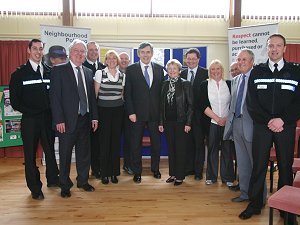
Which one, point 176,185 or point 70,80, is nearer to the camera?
point 70,80

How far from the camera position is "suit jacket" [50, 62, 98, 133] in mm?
3193

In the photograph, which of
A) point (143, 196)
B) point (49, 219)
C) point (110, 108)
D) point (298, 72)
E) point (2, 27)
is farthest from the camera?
point (2, 27)

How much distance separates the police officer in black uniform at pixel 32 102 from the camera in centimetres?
319

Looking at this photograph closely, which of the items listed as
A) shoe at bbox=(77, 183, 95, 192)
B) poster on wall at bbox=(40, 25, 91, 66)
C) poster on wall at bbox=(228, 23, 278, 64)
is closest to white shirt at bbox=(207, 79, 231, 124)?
shoe at bbox=(77, 183, 95, 192)

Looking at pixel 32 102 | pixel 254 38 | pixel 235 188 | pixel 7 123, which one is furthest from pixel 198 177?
pixel 7 123

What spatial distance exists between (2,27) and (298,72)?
474cm

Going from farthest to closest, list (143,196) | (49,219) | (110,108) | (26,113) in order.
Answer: (110,108) → (143,196) → (26,113) → (49,219)

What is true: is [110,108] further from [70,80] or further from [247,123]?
[247,123]

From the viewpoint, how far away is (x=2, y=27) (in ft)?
17.9

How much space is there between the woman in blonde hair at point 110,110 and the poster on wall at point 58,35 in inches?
52.7

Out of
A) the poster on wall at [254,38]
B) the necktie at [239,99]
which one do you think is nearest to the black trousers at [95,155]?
the necktie at [239,99]

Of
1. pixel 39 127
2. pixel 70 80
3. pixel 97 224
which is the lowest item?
pixel 97 224

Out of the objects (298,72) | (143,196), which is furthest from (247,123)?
(143,196)

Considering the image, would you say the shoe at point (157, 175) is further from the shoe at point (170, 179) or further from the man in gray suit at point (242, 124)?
the man in gray suit at point (242, 124)
